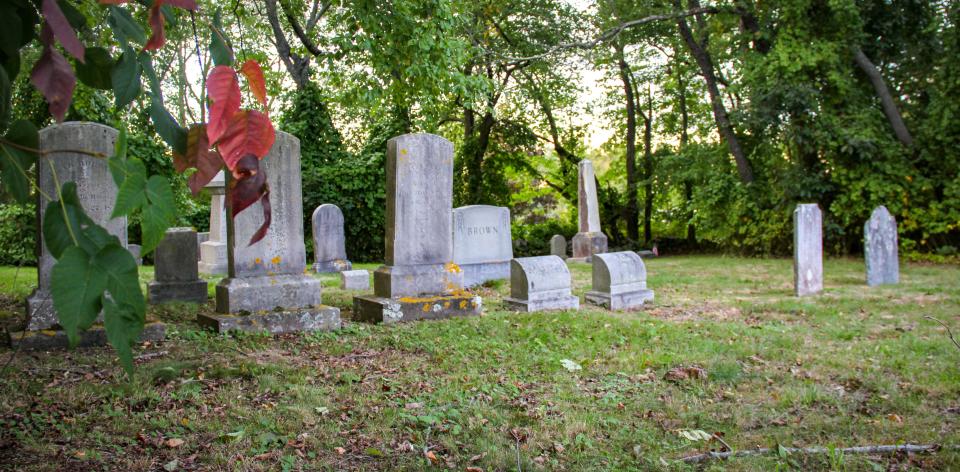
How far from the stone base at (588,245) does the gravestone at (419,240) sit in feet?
31.9

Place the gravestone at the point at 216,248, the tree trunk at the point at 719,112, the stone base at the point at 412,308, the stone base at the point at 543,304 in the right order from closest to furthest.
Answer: the stone base at the point at 412,308, the stone base at the point at 543,304, the gravestone at the point at 216,248, the tree trunk at the point at 719,112

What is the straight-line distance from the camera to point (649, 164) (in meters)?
24.3

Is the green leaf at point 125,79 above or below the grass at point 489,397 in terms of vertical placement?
above

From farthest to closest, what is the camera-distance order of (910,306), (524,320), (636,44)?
(636,44) < (910,306) < (524,320)

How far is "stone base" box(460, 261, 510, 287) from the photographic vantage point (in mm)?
12406

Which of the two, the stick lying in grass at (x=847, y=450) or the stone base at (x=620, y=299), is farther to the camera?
the stone base at (x=620, y=299)

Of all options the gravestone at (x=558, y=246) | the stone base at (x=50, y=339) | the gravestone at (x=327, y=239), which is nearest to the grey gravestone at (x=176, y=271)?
the stone base at (x=50, y=339)

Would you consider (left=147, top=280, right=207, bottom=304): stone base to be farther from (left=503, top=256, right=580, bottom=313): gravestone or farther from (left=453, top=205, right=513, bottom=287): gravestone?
(left=453, top=205, right=513, bottom=287): gravestone

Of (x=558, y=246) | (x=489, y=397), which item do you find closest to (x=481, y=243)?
(x=558, y=246)

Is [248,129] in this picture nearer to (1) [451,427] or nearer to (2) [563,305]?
(1) [451,427]

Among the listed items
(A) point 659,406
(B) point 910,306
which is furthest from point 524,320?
(B) point 910,306

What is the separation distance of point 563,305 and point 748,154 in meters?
13.0

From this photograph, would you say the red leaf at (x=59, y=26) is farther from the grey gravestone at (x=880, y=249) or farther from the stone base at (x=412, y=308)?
the grey gravestone at (x=880, y=249)

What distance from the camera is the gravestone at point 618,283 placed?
923 centimetres
